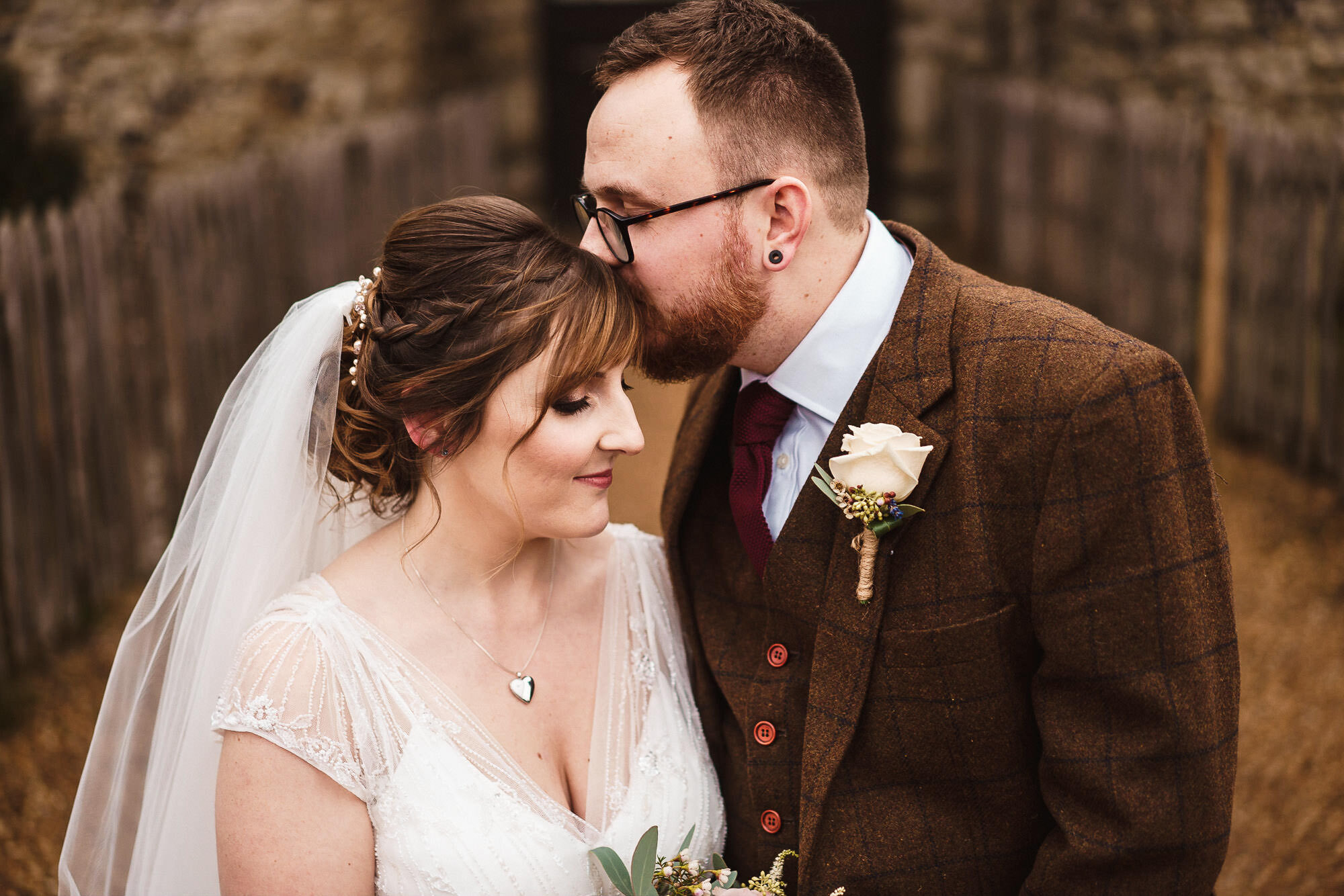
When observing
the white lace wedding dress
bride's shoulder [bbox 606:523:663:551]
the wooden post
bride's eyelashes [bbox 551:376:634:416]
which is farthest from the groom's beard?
the wooden post

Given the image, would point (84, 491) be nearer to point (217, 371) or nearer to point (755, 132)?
point (217, 371)

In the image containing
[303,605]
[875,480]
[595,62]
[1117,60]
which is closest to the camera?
[875,480]

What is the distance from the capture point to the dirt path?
3.71 m

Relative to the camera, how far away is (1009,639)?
2.03m

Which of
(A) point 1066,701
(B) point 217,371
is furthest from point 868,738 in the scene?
(B) point 217,371

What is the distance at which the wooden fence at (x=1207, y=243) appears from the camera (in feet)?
18.9

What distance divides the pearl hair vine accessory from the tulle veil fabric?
0.04m

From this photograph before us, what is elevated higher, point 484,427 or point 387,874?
point 484,427

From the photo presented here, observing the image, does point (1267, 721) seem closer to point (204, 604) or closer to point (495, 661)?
point (495, 661)

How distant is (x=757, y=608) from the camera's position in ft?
7.73

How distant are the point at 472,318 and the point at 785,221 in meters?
0.66

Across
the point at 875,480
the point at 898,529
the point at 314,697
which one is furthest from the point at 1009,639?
the point at 314,697

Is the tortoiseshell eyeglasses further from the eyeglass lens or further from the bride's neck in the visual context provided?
the bride's neck

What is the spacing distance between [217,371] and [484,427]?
154 inches
